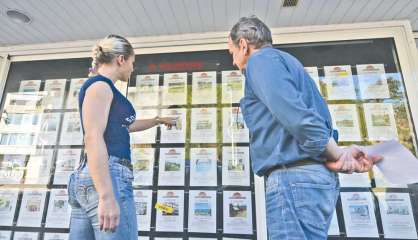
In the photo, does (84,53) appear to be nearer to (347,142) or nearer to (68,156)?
(68,156)

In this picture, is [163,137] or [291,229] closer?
[291,229]

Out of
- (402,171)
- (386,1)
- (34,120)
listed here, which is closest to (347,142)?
(386,1)

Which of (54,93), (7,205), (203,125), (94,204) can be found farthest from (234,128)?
(7,205)

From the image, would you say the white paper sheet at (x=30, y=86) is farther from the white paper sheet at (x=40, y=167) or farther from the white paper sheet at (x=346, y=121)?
the white paper sheet at (x=346, y=121)

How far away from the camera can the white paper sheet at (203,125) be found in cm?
238

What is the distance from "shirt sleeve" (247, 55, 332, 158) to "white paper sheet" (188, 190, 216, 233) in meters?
1.44

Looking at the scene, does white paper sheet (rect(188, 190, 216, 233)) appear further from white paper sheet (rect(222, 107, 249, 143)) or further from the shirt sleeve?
the shirt sleeve

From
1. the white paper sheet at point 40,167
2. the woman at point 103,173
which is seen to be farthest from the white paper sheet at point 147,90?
the woman at point 103,173

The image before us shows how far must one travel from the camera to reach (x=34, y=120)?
263 cm

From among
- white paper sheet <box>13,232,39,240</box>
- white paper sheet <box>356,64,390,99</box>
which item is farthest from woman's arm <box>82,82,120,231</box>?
white paper sheet <box>356,64,390,99</box>

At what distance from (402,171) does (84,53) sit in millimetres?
2691

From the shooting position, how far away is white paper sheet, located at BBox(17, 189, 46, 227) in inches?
93.4

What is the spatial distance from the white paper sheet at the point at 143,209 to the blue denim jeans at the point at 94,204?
1259 millimetres

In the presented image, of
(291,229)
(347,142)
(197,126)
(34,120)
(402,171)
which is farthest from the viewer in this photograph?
(34,120)
